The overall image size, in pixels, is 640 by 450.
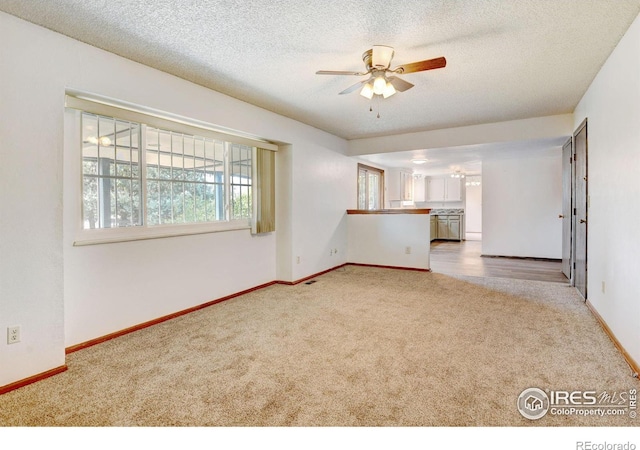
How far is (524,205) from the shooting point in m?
6.78

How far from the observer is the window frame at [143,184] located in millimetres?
2637

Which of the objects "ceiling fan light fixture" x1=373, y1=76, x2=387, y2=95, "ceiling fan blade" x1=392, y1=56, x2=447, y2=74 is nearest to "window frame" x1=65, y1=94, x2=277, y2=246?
"ceiling fan light fixture" x1=373, y1=76, x2=387, y2=95

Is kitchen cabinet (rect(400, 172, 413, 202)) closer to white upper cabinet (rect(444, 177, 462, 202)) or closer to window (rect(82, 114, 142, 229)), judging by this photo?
white upper cabinet (rect(444, 177, 462, 202))

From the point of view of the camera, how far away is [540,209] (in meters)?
6.62

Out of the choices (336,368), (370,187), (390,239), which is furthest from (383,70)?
(370,187)

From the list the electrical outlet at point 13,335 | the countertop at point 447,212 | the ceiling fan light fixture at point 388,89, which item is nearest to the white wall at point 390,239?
the ceiling fan light fixture at point 388,89

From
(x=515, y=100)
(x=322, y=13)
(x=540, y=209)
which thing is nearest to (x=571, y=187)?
(x=515, y=100)

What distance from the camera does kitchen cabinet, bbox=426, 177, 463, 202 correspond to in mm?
10055

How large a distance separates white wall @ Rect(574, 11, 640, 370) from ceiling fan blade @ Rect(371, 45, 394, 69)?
1590 millimetres

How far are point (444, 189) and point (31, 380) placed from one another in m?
10.1

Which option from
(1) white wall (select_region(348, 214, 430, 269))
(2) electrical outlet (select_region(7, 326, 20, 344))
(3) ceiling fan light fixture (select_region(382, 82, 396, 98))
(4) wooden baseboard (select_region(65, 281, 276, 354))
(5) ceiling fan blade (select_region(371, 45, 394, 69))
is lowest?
(4) wooden baseboard (select_region(65, 281, 276, 354))

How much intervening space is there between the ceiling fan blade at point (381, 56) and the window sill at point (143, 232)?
2.44 meters

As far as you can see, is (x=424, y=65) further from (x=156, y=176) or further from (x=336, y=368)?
(x=156, y=176)
